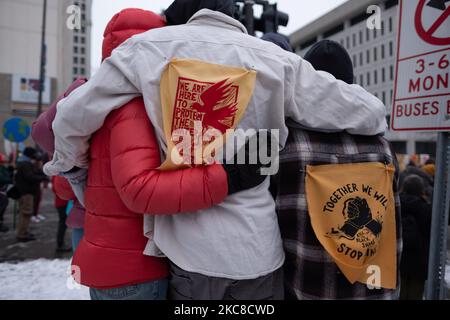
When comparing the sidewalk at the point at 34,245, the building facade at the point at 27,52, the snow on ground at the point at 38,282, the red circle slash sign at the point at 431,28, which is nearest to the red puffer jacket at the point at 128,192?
the red circle slash sign at the point at 431,28

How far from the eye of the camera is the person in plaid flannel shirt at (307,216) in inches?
54.3

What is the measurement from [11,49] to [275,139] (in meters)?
48.3

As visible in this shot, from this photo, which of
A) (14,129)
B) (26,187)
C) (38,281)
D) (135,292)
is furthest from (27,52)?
(135,292)

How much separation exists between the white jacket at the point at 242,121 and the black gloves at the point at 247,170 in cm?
5

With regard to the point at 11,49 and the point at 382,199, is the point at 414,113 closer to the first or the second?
the point at 382,199

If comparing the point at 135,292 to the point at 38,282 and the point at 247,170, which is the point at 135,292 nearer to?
the point at 247,170

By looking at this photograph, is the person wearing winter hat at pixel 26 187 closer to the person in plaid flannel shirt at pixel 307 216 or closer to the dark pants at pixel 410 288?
the dark pants at pixel 410 288

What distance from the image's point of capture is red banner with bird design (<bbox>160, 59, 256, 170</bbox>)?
1.22m

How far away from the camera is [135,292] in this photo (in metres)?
1.33

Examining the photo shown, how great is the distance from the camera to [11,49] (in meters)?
41.6

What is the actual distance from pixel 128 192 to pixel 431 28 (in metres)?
1.70

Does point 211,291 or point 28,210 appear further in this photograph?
point 28,210

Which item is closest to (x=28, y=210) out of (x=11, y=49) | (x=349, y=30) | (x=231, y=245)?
(x=231, y=245)

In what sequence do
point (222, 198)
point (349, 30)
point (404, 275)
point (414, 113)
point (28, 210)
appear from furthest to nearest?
point (349, 30) → point (28, 210) → point (404, 275) → point (414, 113) → point (222, 198)
